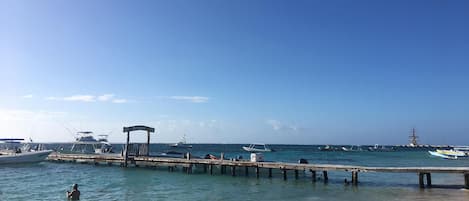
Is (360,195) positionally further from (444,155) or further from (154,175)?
(444,155)

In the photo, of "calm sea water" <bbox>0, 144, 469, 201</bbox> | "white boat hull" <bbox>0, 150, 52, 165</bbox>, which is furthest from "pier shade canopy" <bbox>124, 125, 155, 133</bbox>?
"white boat hull" <bbox>0, 150, 52, 165</bbox>

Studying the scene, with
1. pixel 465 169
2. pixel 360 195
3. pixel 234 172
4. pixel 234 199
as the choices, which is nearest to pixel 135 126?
pixel 234 172

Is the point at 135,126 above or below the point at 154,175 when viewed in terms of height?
above

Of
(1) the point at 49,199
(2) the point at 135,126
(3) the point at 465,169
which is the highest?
(2) the point at 135,126

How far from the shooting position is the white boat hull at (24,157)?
178ft

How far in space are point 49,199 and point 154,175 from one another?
16.1 m

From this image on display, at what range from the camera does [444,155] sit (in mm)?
88938

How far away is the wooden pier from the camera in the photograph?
32500mm

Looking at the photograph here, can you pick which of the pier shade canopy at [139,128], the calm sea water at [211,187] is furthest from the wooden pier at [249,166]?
the pier shade canopy at [139,128]

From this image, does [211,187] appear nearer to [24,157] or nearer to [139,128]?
[139,128]

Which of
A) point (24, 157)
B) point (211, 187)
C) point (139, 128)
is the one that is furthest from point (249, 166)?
point (24, 157)

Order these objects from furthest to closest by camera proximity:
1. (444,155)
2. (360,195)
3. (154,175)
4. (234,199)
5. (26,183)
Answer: (444,155)
(154,175)
(26,183)
(360,195)
(234,199)

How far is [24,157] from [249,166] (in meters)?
34.1

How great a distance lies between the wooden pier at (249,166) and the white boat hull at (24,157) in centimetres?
351
